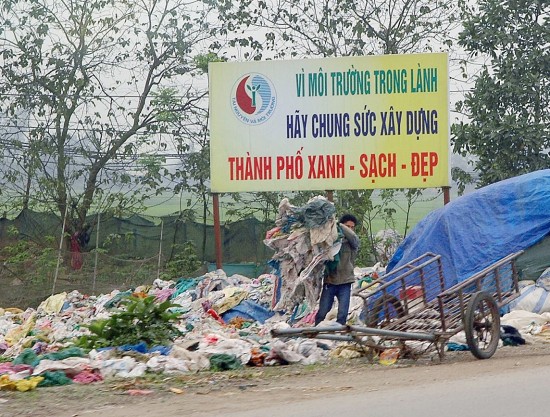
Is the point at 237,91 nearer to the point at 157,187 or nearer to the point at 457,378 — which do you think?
the point at 157,187

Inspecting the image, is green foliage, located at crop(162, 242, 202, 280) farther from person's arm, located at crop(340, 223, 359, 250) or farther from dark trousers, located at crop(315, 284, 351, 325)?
person's arm, located at crop(340, 223, 359, 250)

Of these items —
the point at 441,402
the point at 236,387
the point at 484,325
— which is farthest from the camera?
the point at 484,325

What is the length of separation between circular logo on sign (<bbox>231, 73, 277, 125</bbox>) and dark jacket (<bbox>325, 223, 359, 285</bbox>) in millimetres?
5809

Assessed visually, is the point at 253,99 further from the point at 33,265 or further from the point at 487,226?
the point at 33,265

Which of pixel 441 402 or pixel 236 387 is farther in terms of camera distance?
pixel 236 387

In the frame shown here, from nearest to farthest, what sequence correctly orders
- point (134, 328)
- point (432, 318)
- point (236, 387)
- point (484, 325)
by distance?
point (236, 387), point (484, 325), point (432, 318), point (134, 328)

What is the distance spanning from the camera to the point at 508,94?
20891mm

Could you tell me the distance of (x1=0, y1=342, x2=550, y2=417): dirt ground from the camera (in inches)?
316

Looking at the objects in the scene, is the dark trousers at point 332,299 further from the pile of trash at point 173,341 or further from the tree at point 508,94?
the tree at point 508,94

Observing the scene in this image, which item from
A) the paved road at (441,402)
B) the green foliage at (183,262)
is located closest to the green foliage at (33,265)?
the green foliage at (183,262)

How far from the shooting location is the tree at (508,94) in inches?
816

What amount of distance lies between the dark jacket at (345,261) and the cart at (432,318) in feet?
4.69

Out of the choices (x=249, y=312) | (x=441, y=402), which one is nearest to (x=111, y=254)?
(x=249, y=312)

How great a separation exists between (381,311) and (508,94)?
1136cm
